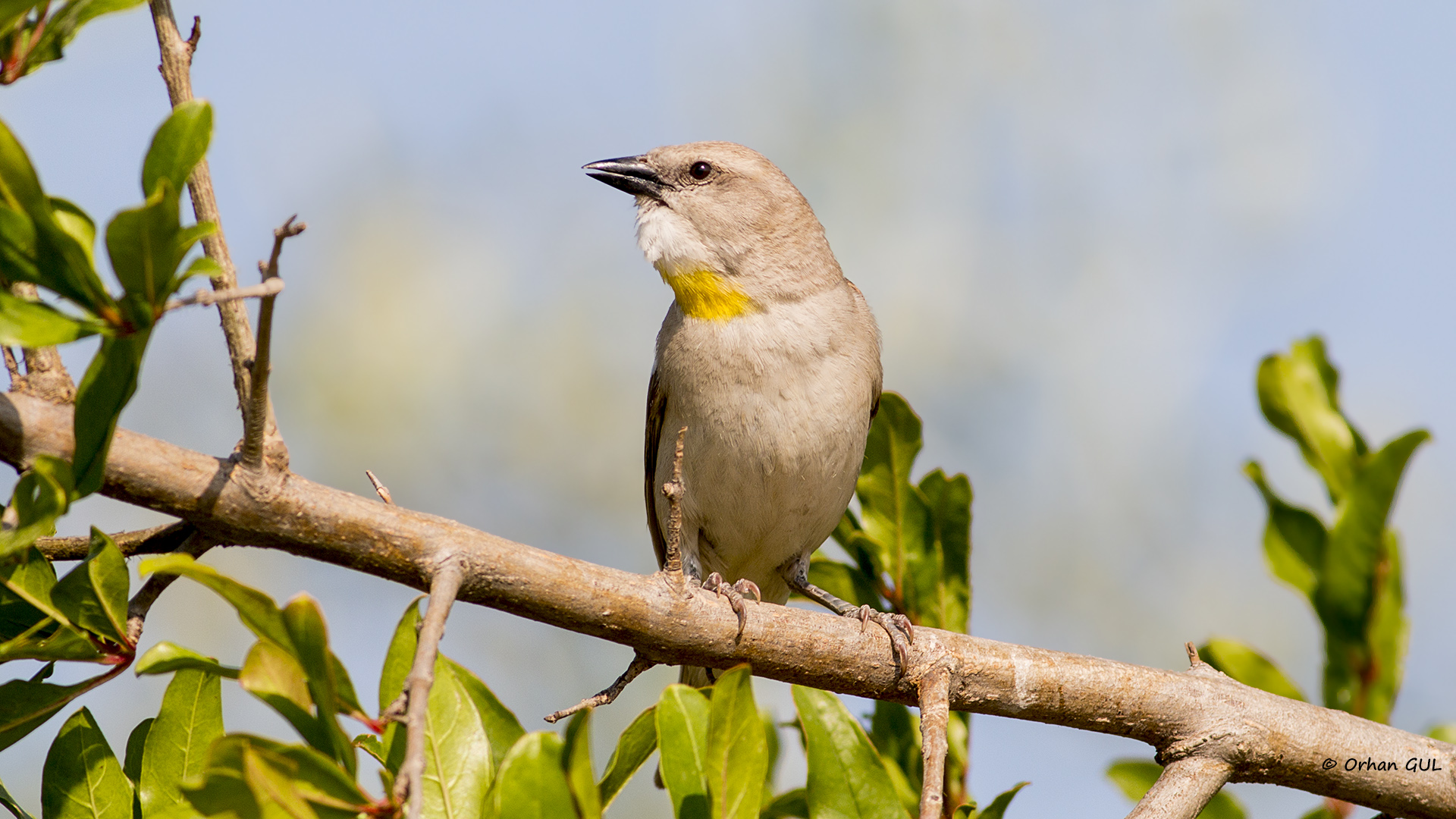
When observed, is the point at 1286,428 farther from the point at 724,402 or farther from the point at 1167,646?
the point at 1167,646

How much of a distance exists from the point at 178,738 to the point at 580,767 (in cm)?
122

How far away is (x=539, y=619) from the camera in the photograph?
2934 millimetres

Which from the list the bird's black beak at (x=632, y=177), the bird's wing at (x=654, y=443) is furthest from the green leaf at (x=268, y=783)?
the bird's black beak at (x=632, y=177)

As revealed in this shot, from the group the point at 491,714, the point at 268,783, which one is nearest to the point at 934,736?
the point at 491,714

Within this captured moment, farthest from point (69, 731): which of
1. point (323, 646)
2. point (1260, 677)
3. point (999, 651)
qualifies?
point (1260, 677)

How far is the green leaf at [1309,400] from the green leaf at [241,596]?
3.40 m

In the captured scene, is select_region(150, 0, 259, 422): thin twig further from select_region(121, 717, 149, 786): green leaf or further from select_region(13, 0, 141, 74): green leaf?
select_region(121, 717, 149, 786): green leaf

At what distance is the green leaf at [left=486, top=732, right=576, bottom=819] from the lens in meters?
2.21

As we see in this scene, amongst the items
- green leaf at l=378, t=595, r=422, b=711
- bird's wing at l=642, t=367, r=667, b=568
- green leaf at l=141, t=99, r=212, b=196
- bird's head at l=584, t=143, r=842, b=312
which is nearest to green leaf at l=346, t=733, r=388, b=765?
green leaf at l=378, t=595, r=422, b=711

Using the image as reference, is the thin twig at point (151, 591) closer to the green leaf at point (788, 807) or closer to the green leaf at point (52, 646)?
the green leaf at point (52, 646)

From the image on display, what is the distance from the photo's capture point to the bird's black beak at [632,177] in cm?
600

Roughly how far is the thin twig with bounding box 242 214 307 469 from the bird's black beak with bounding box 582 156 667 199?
3.53m

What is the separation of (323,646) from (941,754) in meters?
1.54

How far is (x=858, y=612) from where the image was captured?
13.4 feet
